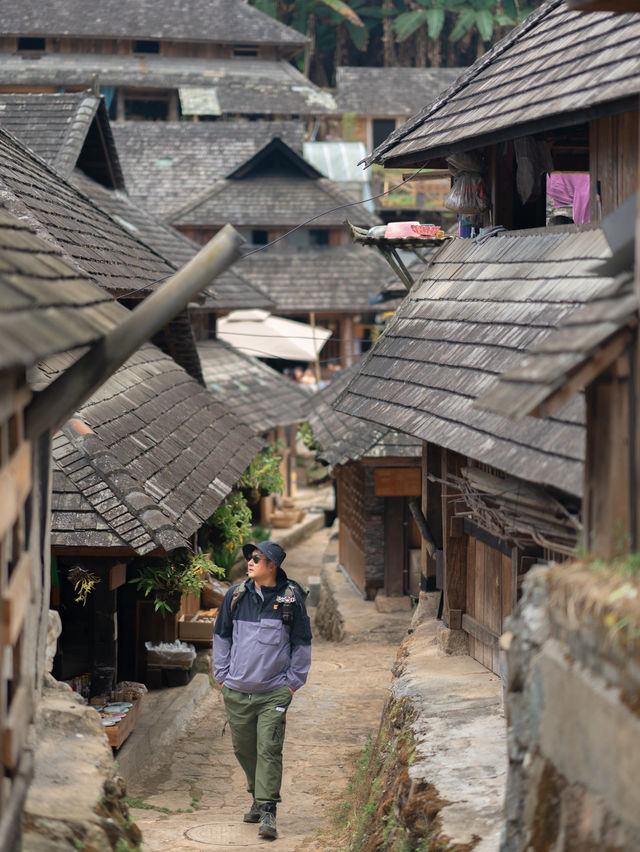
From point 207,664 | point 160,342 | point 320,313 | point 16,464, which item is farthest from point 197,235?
point 16,464

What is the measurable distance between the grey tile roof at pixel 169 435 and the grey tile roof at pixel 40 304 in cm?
189

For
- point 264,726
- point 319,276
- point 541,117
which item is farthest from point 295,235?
point 264,726

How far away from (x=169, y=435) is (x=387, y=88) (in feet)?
104

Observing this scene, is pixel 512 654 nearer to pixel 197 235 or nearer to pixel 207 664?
pixel 207 664

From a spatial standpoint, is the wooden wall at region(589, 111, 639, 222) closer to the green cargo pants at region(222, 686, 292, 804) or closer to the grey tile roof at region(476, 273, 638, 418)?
the grey tile roof at region(476, 273, 638, 418)

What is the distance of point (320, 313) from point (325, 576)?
475 inches

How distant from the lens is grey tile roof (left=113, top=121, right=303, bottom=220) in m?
29.0

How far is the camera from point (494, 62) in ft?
29.9

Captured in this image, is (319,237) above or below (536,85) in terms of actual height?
above

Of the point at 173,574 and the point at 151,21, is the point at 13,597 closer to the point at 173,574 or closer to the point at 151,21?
the point at 173,574

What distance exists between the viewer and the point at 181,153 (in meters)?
30.3

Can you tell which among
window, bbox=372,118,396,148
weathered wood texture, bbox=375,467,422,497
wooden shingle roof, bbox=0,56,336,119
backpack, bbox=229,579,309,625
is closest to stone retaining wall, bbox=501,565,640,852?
backpack, bbox=229,579,309,625

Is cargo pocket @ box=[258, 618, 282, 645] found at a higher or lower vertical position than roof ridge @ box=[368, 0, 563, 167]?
lower

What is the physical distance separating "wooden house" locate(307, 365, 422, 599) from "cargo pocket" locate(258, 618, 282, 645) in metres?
6.15
